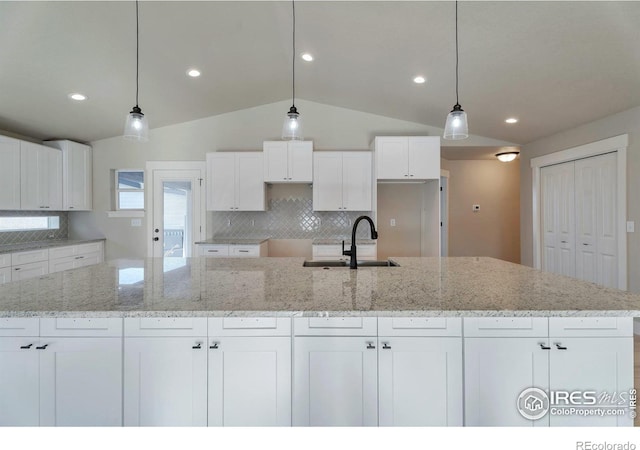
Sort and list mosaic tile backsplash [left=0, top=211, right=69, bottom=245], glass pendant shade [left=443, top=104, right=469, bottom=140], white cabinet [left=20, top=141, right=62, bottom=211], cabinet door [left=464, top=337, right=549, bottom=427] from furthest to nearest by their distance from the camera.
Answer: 1. mosaic tile backsplash [left=0, top=211, right=69, bottom=245]
2. white cabinet [left=20, top=141, right=62, bottom=211]
3. glass pendant shade [left=443, top=104, right=469, bottom=140]
4. cabinet door [left=464, top=337, right=549, bottom=427]

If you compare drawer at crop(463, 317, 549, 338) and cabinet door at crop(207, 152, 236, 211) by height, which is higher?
cabinet door at crop(207, 152, 236, 211)

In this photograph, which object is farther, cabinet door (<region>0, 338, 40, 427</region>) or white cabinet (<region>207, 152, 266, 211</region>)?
white cabinet (<region>207, 152, 266, 211</region>)

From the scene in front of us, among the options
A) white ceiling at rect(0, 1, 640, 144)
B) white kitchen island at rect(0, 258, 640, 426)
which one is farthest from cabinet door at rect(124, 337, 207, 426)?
white ceiling at rect(0, 1, 640, 144)

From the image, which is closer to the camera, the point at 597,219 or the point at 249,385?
the point at 249,385

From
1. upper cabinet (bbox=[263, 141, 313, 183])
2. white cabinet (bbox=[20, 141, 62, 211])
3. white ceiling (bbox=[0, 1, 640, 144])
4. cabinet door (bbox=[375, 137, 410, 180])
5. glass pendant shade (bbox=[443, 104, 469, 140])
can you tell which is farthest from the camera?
upper cabinet (bbox=[263, 141, 313, 183])

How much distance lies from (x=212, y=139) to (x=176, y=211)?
1.24 meters

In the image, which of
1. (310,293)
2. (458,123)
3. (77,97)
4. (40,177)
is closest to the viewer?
(310,293)

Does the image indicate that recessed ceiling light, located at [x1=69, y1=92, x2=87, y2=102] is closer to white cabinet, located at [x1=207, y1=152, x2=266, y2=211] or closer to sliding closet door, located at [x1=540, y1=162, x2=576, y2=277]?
white cabinet, located at [x1=207, y1=152, x2=266, y2=211]

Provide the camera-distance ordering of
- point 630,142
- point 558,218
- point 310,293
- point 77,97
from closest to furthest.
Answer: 1. point 310,293
2. point 630,142
3. point 77,97
4. point 558,218

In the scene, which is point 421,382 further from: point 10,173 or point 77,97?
point 10,173

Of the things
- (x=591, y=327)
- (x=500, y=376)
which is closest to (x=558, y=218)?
(x=591, y=327)

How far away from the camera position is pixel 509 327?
4.31ft

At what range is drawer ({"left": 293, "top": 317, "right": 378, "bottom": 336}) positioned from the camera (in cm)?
133
